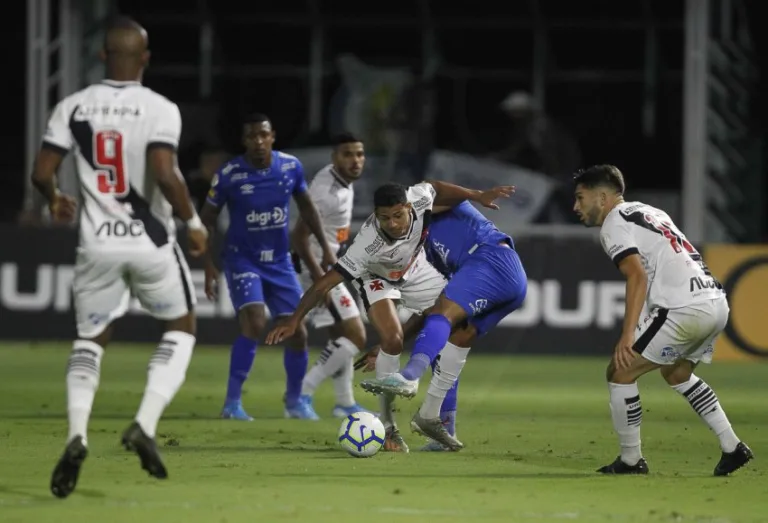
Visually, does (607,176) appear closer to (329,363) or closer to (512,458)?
(512,458)

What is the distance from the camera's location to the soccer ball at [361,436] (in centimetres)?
970

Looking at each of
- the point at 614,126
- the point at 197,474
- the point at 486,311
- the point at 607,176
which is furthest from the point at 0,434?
the point at 614,126

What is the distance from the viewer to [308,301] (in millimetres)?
10078

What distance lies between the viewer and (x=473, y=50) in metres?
26.1

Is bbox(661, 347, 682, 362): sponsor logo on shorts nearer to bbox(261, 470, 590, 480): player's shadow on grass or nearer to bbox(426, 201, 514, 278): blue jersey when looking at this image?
bbox(261, 470, 590, 480): player's shadow on grass

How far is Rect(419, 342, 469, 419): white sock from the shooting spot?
32.7ft

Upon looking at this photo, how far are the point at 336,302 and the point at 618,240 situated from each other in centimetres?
463

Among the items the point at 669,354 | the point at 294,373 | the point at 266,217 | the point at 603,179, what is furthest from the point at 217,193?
the point at 669,354

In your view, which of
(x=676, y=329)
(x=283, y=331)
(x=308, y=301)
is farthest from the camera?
(x=308, y=301)

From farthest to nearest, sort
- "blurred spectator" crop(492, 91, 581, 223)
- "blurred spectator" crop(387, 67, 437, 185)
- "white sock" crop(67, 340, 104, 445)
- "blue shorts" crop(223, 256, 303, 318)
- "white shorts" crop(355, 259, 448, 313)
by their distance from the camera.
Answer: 1. "blurred spectator" crop(387, 67, 437, 185)
2. "blurred spectator" crop(492, 91, 581, 223)
3. "blue shorts" crop(223, 256, 303, 318)
4. "white shorts" crop(355, 259, 448, 313)
5. "white sock" crop(67, 340, 104, 445)

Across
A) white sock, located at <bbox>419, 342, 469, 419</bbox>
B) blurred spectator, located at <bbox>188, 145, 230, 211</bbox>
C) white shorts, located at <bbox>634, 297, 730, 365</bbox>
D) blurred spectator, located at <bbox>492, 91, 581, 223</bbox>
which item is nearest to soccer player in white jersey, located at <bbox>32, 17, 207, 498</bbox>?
white sock, located at <bbox>419, 342, 469, 419</bbox>

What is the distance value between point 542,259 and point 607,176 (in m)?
11.0

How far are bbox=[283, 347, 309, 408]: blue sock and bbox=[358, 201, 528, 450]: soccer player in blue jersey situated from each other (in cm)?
222

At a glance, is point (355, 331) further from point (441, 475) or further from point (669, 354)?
point (669, 354)
